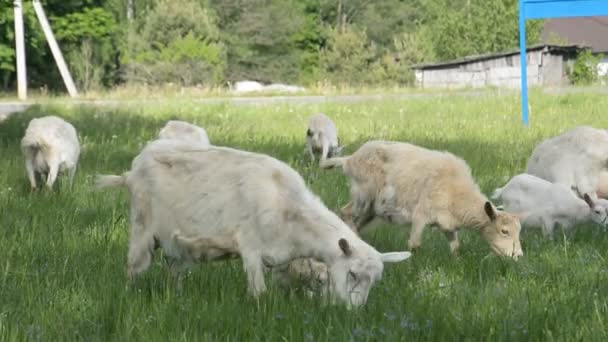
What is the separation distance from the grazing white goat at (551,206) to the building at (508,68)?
37.1 m

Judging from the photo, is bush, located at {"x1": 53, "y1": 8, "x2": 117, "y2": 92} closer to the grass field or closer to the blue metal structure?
Answer: the blue metal structure

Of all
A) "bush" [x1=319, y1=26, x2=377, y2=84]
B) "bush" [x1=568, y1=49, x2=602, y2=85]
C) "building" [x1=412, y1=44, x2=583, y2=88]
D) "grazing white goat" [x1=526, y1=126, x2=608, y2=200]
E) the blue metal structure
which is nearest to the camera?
"grazing white goat" [x1=526, y1=126, x2=608, y2=200]

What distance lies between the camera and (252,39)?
67562 millimetres

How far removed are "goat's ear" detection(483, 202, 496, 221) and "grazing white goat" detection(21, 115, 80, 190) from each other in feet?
19.1

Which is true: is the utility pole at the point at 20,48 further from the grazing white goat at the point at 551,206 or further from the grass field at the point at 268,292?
the grazing white goat at the point at 551,206

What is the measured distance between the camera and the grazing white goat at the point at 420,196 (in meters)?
7.91

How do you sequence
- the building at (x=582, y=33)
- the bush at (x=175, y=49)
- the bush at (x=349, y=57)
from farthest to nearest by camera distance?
the bush at (x=349, y=57), the building at (x=582, y=33), the bush at (x=175, y=49)

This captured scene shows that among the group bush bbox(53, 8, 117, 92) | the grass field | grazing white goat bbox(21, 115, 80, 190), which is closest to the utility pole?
bush bbox(53, 8, 117, 92)

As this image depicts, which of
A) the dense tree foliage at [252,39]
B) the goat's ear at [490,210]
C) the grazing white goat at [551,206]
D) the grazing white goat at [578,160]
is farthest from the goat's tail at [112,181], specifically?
the dense tree foliage at [252,39]

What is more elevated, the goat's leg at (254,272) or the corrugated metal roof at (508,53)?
the corrugated metal roof at (508,53)

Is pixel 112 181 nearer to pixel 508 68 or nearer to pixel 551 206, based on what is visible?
pixel 551 206

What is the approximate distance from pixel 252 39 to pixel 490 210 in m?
60.8

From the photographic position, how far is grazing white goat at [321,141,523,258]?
312 inches

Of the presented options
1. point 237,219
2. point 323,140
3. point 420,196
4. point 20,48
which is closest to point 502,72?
point 20,48
